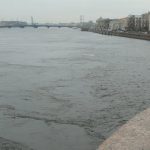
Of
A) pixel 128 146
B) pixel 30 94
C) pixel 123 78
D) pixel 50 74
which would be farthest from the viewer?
pixel 50 74

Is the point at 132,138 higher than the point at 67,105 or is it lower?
higher

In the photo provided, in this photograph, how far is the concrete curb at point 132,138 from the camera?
Result: 29.7 feet

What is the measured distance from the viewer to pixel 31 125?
1287cm

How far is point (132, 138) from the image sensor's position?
31.6 ft

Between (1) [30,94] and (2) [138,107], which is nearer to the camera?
(2) [138,107]

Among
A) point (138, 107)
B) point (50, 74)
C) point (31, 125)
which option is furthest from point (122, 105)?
point (50, 74)

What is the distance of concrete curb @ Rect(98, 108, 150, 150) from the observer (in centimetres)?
906

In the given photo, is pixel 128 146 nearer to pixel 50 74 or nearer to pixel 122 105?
pixel 122 105

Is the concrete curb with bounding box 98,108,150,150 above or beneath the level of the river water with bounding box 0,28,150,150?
above

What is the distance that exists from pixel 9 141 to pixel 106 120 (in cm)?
383

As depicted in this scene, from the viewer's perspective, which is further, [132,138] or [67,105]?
[67,105]

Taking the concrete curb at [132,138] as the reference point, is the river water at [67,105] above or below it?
below

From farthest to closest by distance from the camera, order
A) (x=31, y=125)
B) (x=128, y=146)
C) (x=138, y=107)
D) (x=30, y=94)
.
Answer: (x=30, y=94)
(x=138, y=107)
(x=31, y=125)
(x=128, y=146)

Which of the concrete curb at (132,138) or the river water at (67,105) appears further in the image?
the river water at (67,105)
